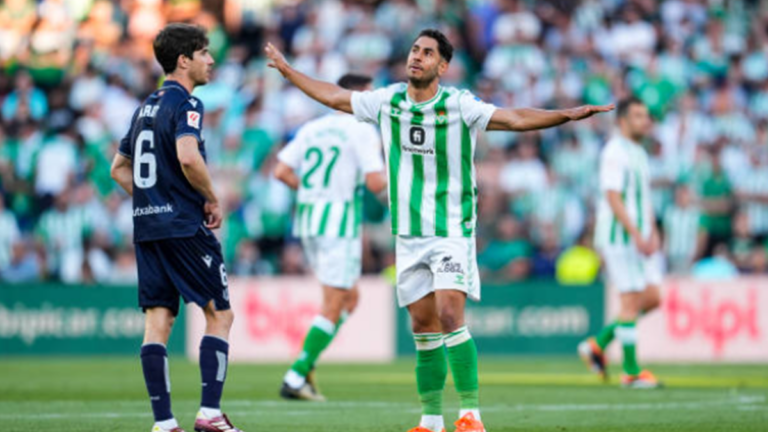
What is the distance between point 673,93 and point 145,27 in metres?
9.18

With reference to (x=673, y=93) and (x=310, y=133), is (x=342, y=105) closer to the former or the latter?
(x=310, y=133)

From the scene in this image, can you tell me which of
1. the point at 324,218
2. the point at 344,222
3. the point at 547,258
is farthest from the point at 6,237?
the point at 344,222

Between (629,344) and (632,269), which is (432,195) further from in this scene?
(632,269)

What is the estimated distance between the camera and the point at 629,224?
13336 millimetres

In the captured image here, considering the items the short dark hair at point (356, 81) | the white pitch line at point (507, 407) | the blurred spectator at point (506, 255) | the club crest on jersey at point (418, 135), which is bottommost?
the white pitch line at point (507, 407)

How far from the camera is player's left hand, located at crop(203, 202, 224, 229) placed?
8211 millimetres

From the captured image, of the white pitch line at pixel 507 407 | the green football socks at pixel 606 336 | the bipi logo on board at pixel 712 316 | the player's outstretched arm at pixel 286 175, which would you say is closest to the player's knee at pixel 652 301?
the green football socks at pixel 606 336

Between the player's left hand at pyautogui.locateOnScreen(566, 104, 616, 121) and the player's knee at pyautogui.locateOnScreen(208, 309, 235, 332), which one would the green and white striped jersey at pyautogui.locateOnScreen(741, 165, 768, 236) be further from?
the player's knee at pyautogui.locateOnScreen(208, 309, 235, 332)

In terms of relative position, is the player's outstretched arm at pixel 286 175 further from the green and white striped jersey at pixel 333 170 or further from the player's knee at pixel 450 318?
the player's knee at pixel 450 318

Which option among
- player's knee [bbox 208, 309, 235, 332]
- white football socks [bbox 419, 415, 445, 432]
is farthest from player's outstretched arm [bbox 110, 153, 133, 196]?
white football socks [bbox 419, 415, 445, 432]

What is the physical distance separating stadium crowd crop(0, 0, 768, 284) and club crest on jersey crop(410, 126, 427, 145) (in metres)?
11.6

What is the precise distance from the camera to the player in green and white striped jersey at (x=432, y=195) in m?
8.41

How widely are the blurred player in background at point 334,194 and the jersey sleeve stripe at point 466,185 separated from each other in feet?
12.5

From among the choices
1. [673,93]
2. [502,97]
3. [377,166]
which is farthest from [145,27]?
[377,166]
